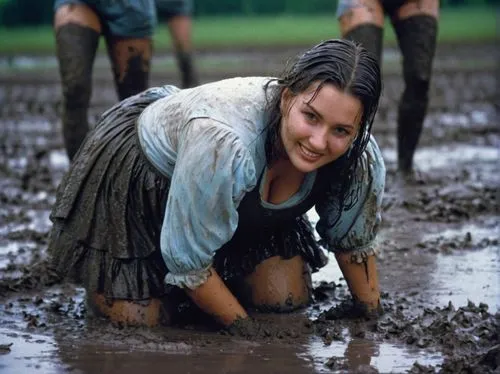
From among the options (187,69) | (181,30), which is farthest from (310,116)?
(187,69)

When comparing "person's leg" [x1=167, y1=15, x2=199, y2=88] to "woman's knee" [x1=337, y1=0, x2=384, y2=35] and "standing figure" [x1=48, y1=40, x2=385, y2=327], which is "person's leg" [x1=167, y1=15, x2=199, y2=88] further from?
"standing figure" [x1=48, y1=40, x2=385, y2=327]

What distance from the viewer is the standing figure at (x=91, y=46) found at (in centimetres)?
593

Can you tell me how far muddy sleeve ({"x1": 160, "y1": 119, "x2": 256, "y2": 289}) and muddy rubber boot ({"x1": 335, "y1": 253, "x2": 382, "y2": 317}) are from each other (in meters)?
0.56

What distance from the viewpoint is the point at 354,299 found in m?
4.25

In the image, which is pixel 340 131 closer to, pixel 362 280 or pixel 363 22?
pixel 362 280

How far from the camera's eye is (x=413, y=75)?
6.46 m

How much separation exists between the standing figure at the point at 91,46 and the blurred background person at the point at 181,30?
222cm

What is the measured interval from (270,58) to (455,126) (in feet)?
12.8

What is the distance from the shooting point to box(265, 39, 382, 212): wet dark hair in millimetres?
3721

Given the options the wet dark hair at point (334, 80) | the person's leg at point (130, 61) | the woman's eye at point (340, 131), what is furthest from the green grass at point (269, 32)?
the woman's eye at point (340, 131)

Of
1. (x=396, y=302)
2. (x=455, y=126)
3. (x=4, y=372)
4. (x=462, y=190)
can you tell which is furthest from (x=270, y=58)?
(x=4, y=372)

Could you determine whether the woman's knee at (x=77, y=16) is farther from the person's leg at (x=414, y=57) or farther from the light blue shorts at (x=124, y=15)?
the person's leg at (x=414, y=57)

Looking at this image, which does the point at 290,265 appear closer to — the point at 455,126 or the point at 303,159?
the point at 303,159

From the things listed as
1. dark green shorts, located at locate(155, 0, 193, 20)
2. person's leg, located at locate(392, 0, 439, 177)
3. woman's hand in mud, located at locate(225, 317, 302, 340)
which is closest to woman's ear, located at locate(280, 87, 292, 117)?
Result: woman's hand in mud, located at locate(225, 317, 302, 340)
